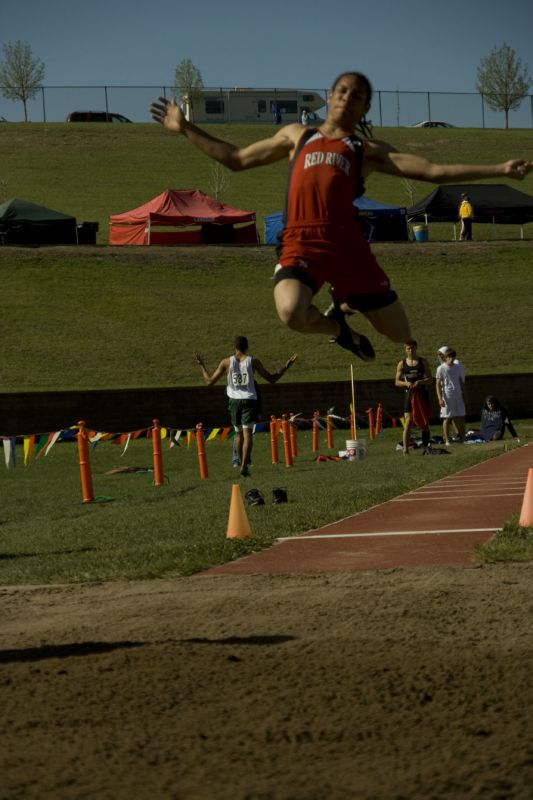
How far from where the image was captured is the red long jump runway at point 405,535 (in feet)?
32.9

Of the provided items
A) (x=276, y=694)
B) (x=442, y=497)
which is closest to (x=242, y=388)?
(x=442, y=497)

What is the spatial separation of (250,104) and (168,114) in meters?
86.5

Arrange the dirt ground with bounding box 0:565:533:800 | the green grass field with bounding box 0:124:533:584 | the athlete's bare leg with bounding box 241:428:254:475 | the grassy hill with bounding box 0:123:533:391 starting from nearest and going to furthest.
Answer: the dirt ground with bounding box 0:565:533:800 < the green grass field with bounding box 0:124:533:584 < the athlete's bare leg with bounding box 241:428:254:475 < the grassy hill with bounding box 0:123:533:391

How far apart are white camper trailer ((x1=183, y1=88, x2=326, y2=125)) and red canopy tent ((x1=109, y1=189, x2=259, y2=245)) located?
3916 centimetres

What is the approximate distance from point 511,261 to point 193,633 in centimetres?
4558

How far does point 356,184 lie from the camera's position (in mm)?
6871

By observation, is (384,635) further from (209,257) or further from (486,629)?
(209,257)

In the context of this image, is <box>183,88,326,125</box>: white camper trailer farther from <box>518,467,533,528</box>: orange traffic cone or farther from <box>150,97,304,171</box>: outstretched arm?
<box>150,97,304,171</box>: outstretched arm

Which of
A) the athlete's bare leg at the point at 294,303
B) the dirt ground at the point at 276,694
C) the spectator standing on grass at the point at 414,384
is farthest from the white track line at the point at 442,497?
the athlete's bare leg at the point at 294,303

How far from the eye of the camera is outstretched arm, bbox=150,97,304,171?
702 cm

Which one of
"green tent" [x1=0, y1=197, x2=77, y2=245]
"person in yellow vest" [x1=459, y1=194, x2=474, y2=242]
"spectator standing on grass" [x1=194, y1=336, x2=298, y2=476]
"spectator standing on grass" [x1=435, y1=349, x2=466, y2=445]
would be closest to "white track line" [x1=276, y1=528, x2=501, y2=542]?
"spectator standing on grass" [x1=194, y1=336, x2=298, y2=476]

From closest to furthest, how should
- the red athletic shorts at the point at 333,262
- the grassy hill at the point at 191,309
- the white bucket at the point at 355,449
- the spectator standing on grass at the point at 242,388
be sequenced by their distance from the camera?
the red athletic shorts at the point at 333,262 < the spectator standing on grass at the point at 242,388 < the white bucket at the point at 355,449 < the grassy hill at the point at 191,309

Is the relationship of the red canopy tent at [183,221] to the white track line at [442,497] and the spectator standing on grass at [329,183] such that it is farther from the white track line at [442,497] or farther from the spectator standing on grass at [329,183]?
the spectator standing on grass at [329,183]

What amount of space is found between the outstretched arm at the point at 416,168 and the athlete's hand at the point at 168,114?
3.89 feet
